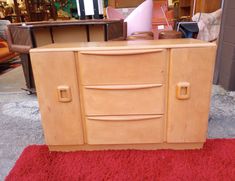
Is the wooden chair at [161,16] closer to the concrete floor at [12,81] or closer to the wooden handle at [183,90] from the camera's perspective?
the concrete floor at [12,81]

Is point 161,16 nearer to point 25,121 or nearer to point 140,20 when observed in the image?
point 140,20

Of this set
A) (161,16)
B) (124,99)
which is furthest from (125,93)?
(161,16)

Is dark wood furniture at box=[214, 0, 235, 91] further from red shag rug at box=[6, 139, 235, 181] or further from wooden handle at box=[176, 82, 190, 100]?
wooden handle at box=[176, 82, 190, 100]

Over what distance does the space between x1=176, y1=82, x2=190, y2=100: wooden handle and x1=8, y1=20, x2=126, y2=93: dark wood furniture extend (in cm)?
95

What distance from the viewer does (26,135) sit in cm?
137

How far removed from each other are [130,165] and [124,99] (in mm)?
330

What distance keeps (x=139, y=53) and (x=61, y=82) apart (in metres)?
0.40

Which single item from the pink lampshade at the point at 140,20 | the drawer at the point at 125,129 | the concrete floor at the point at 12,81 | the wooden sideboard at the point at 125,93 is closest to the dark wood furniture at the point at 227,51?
the pink lampshade at the point at 140,20

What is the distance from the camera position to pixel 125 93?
3.34 ft

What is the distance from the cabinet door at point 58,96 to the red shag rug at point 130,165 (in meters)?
0.11

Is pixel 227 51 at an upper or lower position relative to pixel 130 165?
upper

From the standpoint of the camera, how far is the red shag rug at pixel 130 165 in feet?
3.13

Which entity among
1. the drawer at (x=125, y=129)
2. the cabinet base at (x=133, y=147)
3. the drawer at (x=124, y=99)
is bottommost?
the cabinet base at (x=133, y=147)

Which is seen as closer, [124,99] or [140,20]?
[124,99]
